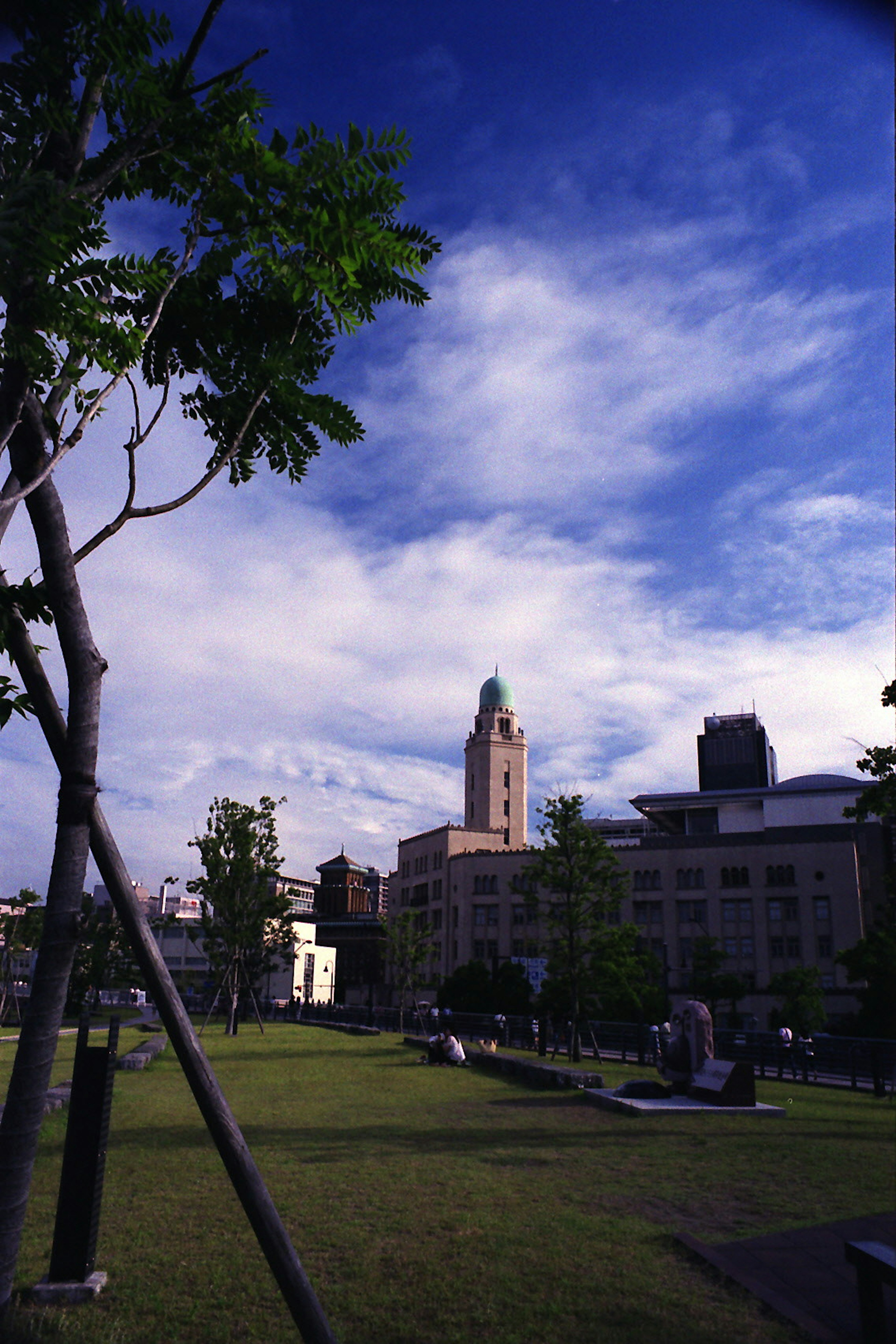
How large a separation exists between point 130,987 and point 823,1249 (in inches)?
3339

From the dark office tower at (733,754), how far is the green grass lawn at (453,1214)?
116288 millimetres

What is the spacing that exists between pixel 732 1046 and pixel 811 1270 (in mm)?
24860

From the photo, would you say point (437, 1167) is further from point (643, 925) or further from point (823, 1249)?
point (643, 925)

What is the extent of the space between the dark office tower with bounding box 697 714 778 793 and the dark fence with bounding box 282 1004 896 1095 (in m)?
88.4

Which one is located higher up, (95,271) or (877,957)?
(95,271)

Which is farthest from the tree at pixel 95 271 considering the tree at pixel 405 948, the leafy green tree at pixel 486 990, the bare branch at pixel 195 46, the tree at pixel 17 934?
the leafy green tree at pixel 486 990

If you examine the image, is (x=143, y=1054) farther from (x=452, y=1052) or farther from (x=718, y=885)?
(x=718, y=885)

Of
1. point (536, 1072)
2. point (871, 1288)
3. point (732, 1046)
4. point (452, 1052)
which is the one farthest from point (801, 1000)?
point (871, 1288)

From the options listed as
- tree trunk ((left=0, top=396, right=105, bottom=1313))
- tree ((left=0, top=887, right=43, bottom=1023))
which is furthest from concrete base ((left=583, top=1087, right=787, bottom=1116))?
tree ((left=0, top=887, right=43, bottom=1023))

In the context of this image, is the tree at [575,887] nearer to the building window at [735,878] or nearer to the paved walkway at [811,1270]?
the paved walkway at [811,1270]

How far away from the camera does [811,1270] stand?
7547mm

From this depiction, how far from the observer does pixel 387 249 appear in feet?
17.9

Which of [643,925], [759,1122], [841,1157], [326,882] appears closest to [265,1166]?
[841,1157]

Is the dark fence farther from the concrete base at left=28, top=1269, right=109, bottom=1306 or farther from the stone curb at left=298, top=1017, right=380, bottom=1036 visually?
the concrete base at left=28, top=1269, right=109, bottom=1306
